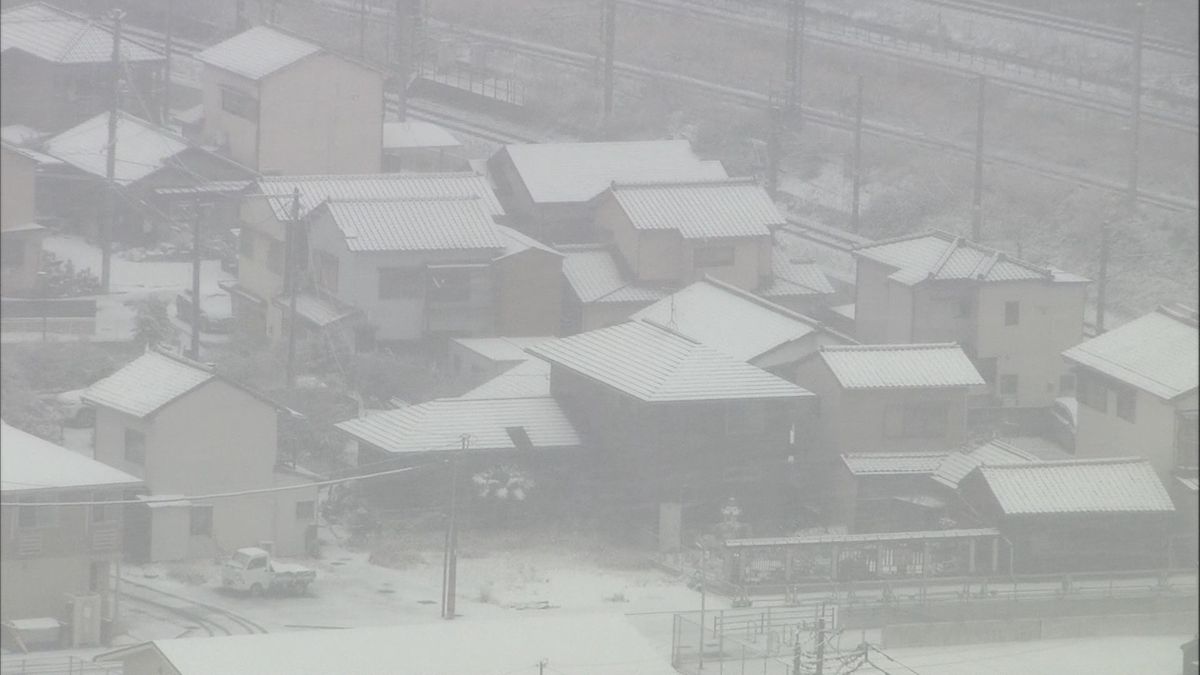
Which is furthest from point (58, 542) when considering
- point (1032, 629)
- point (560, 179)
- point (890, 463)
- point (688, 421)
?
point (560, 179)

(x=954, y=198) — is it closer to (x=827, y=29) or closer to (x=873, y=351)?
(x=827, y=29)

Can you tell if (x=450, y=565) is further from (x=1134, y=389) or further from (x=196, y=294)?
(x=1134, y=389)

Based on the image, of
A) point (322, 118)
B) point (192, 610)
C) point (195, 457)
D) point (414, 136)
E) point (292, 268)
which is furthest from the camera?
point (414, 136)

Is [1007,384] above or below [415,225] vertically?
below

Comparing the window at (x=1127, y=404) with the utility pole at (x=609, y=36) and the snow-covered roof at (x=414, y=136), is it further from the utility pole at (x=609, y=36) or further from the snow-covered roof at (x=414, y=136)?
the snow-covered roof at (x=414, y=136)

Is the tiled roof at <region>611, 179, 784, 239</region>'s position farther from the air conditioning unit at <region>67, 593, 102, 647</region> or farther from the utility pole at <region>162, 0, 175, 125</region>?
the air conditioning unit at <region>67, 593, 102, 647</region>

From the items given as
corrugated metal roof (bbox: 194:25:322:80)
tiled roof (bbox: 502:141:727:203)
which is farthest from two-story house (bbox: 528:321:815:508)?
corrugated metal roof (bbox: 194:25:322:80)

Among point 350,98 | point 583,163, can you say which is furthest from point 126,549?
point 583,163
